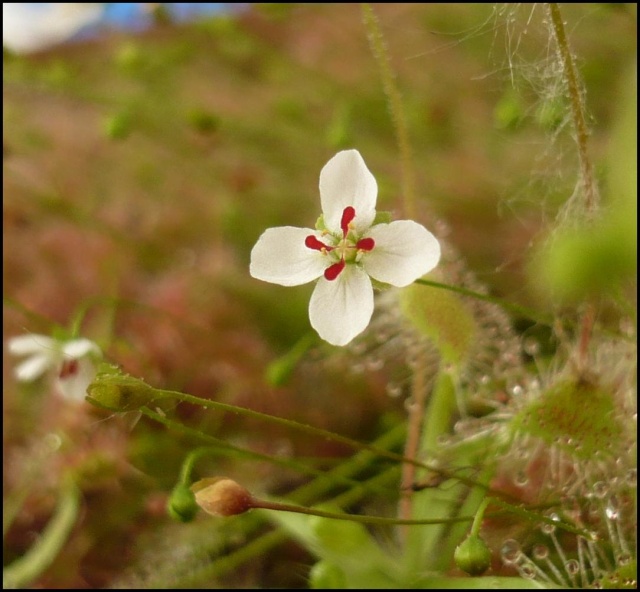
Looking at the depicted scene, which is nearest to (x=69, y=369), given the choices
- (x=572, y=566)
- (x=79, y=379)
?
(x=79, y=379)

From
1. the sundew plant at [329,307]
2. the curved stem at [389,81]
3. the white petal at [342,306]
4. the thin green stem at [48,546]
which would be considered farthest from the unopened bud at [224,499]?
the thin green stem at [48,546]

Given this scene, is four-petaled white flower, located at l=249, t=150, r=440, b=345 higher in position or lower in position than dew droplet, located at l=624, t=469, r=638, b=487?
higher

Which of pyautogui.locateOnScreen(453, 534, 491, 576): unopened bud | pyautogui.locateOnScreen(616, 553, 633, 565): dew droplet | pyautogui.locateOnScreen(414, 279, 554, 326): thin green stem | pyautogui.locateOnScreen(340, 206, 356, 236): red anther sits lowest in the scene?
pyautogui.locateOnScreen(453, 534, 491, 576): unopened bud

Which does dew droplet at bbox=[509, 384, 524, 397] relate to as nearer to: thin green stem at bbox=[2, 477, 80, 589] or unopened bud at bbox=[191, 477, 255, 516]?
unopened bud at bbox=[191, 477, 255, 516]

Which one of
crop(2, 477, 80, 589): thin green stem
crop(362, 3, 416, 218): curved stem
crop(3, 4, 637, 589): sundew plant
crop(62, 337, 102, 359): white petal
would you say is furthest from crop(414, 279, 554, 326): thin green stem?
crop(2, 477, 80, 589): thin green stem

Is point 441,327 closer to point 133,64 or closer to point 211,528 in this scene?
point 211,528

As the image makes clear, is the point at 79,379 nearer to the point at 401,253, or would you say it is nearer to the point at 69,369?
the point at 69,369

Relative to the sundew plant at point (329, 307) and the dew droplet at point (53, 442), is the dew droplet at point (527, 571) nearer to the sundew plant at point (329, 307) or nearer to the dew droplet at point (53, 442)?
the sundew plant at point (329, 307)

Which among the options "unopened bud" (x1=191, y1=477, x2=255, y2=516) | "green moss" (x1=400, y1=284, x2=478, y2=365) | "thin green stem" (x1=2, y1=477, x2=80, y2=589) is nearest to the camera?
"unopened bud" (x1=191, y1=477, x2=255, y2=516)
